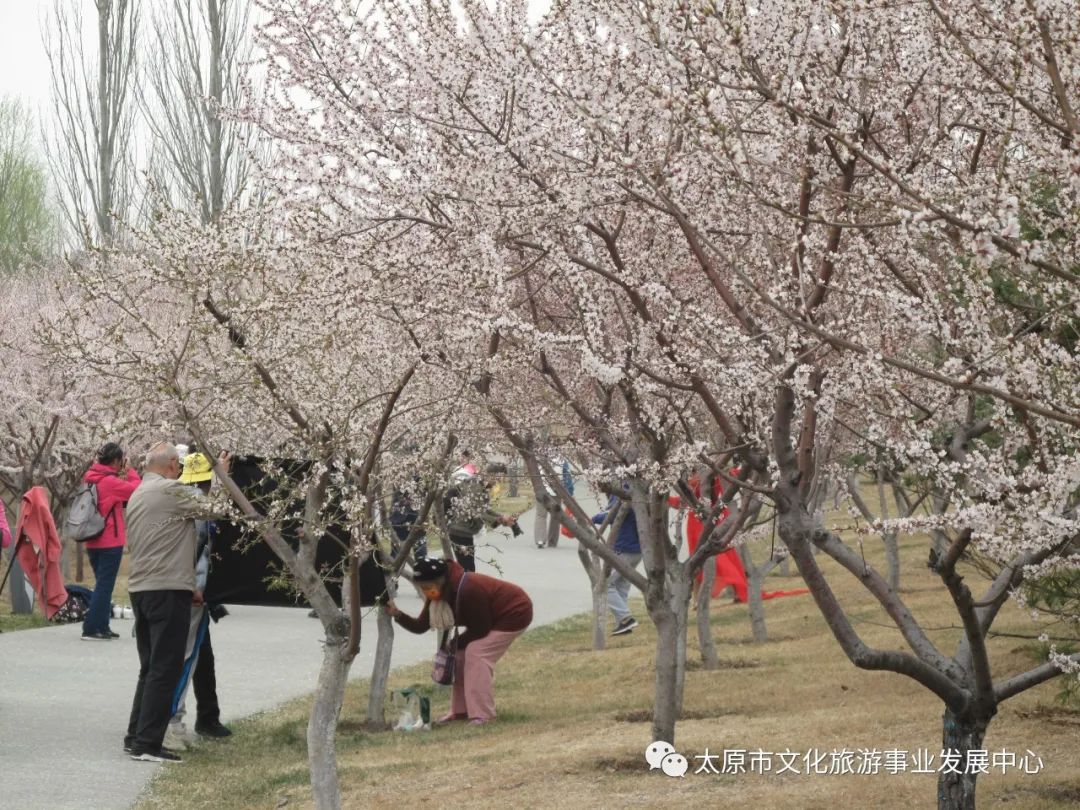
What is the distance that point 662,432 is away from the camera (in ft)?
24.5

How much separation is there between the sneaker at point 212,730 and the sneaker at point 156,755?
36.8 inches

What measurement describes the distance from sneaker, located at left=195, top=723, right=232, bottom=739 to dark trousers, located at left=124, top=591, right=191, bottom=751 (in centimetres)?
97

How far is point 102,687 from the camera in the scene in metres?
11.5

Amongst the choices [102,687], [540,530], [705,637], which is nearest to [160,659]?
[102,687]

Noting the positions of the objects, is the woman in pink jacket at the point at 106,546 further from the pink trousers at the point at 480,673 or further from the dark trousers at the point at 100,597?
the pink trousers at the point at 480,673

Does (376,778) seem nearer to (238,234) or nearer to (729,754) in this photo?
(729,754)

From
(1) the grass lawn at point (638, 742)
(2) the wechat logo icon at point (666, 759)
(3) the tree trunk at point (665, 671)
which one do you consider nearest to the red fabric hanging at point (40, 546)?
(1) the grass lawn at point (638, 742)

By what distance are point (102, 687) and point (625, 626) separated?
658 cm

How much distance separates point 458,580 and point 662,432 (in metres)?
3.84

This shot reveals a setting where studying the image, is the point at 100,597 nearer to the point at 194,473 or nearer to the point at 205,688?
the point at 205,688

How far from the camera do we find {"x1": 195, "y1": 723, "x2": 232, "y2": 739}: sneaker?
9898 millimetres

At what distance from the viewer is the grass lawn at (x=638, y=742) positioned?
714cm

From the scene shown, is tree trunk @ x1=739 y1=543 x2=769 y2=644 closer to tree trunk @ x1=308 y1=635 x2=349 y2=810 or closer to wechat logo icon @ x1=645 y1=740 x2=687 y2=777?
wechat logo icon @ x1=645 y1=740 x2=687 y2=777

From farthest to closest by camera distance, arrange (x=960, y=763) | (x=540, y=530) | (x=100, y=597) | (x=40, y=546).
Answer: (x=540, y=530) → (x=100, y=597) → (x=40, y=546) → (x=960, y=763)
